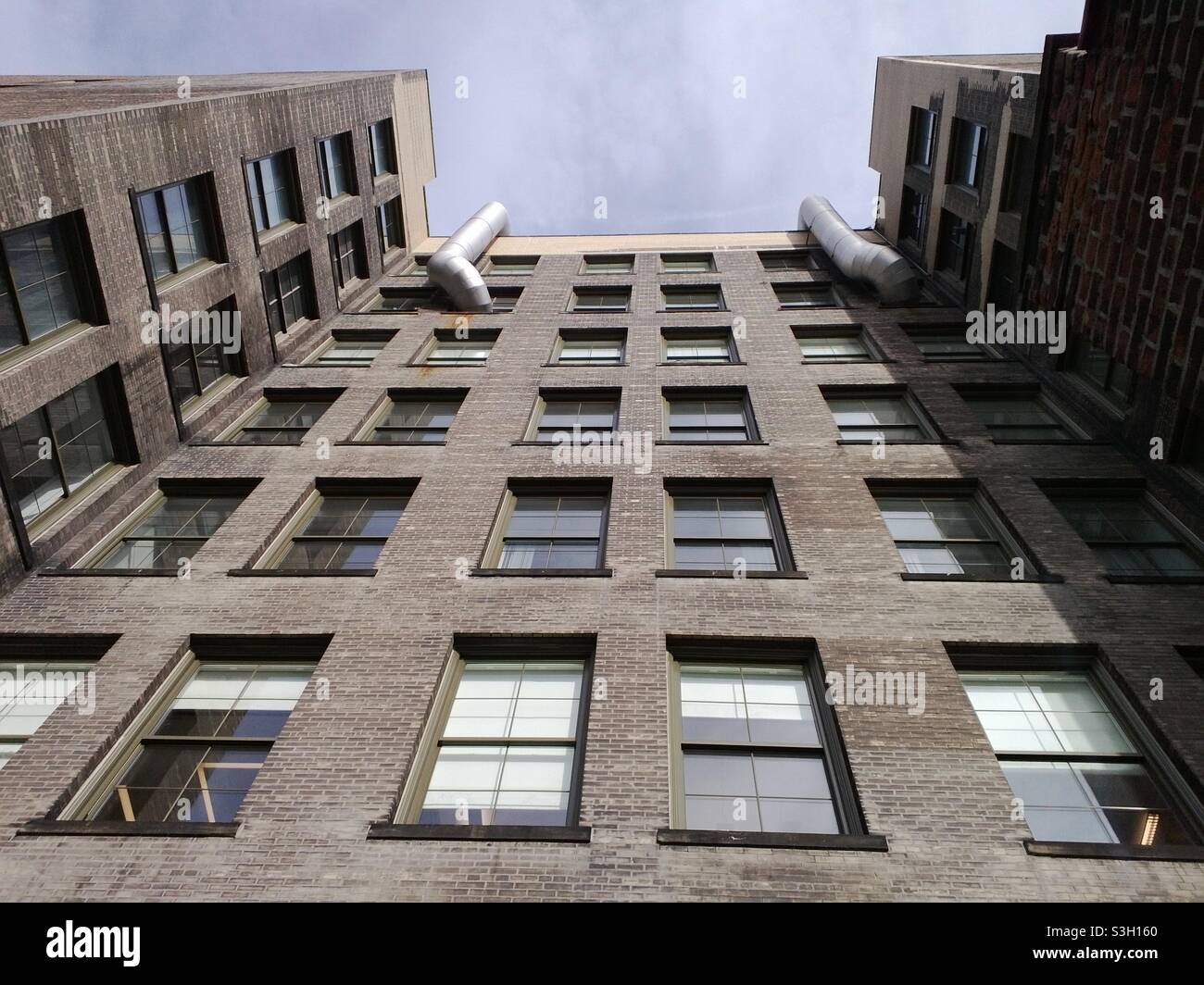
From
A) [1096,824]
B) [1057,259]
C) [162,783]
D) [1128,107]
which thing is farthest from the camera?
[1057,259]

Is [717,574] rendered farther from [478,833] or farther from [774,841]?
[478,833]

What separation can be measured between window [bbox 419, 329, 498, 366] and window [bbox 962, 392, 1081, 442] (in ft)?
38.7

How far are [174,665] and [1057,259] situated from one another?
1840 cm

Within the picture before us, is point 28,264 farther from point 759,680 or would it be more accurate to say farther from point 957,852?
point 957,852

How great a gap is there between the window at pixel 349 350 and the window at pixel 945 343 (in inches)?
568

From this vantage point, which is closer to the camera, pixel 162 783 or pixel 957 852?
pixel 957 852

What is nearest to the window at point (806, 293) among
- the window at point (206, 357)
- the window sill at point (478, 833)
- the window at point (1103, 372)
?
the window at point (1103, 372)

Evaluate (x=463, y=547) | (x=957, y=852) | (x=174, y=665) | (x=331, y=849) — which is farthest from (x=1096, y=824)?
(x=174, y=665)

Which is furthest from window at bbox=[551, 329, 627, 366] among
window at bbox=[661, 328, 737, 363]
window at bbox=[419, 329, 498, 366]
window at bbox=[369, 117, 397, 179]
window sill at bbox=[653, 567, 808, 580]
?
window at bbox=[369, 117, 397, 179]

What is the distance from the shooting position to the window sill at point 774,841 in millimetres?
7758

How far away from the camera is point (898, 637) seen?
34.2ft

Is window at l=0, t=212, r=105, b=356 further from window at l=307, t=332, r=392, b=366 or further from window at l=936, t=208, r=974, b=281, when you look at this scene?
window at l=936, t=208, r=974, b=281

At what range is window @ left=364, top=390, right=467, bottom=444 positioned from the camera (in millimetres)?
17469

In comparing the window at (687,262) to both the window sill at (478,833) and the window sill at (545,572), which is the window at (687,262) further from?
the window sill at (478,833)
